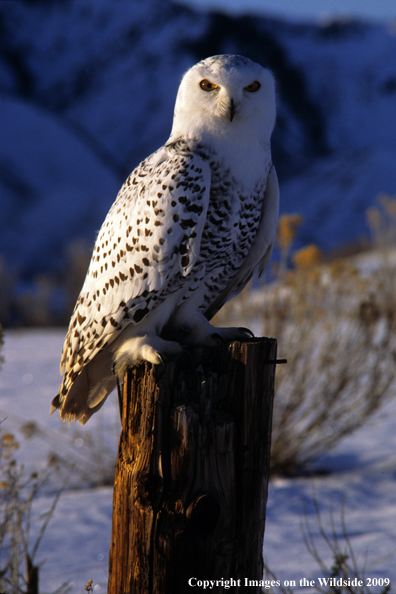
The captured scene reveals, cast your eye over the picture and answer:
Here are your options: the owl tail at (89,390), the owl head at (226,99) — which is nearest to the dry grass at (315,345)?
the owl head at (226,99)

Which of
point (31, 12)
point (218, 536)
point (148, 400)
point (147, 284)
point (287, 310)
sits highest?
point (31, 12)

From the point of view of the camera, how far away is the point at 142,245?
187 centimetres

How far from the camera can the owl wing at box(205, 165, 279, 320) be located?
2.14m

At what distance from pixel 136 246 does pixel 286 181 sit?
76.6 ft

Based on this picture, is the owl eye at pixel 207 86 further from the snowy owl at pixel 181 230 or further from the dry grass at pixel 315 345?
the dry grass at pixel 315 345

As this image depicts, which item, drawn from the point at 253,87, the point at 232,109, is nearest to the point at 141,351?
the point at 232,109

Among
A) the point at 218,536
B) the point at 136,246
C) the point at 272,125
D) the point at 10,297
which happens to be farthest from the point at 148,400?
the point at 10,297

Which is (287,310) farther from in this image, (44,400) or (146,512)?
(44,400)

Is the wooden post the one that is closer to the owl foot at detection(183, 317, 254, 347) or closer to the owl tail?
the owl foot at detection(183, 317, 254, 347)

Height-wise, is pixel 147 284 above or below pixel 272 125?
below

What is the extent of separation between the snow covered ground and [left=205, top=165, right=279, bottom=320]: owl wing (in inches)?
40.0

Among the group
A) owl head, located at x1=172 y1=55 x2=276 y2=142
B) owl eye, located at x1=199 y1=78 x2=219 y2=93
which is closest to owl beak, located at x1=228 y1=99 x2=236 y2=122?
owl head, located at x1=172 y1=55 x2=276 y2=142

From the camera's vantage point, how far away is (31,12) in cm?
3108

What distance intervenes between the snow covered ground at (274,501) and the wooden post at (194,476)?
0.35 meters
